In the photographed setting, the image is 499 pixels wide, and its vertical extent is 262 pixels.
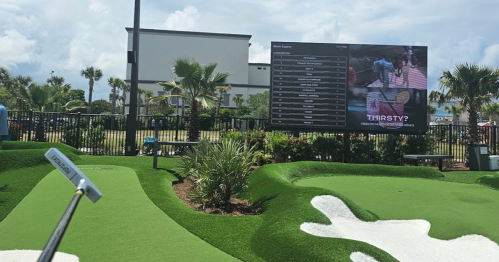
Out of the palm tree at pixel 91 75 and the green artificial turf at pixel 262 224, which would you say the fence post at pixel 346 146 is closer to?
the green artificial turf at pixel 262 224

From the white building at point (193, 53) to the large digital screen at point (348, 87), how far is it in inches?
2124

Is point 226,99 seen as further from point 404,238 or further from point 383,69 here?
point 404,238

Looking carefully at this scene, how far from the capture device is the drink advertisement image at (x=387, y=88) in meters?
14.6

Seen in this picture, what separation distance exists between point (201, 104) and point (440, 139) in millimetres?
10996

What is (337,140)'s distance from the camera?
1520 cm

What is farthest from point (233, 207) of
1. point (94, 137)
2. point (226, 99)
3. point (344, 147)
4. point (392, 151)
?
point (226, 99)

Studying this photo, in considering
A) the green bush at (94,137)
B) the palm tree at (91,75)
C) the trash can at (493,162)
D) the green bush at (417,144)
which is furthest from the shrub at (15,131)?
the palm tree at (91,75)

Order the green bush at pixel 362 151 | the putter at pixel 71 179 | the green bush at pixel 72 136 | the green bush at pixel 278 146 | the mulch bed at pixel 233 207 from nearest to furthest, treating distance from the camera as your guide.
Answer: the putter at pixel 71 179 → the mulch bed at pixel 233 207 → the green bush at pixel 278 146 → the green bush at pixel 362 151 → the green bush at pixel 72 136

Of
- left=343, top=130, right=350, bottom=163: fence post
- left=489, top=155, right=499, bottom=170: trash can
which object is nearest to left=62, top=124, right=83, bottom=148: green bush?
left=343, top=130, right=350, bottom=163: fence post

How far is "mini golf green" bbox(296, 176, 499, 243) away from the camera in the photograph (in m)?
5.91

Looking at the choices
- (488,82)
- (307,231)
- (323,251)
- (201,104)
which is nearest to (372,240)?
(307,231)

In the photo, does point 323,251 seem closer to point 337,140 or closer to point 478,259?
point 478,259

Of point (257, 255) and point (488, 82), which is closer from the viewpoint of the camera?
point (257, 255)

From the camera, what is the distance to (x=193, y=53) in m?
69.1
